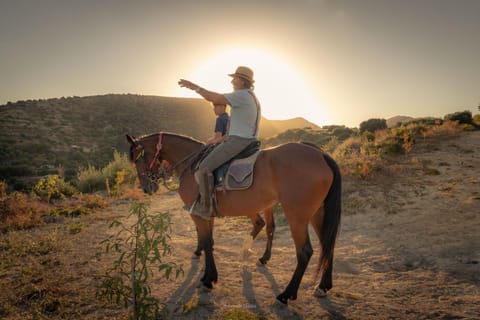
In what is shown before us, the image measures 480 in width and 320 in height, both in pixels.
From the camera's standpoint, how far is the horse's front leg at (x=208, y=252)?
4.38 m

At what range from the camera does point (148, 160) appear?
523cm

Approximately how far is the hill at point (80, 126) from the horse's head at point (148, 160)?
14792 mm

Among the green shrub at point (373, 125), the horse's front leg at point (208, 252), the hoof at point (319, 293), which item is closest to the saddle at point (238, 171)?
the horse's front leg at point (208, 252)

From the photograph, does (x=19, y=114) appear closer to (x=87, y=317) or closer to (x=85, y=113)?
(x=85, y=113)

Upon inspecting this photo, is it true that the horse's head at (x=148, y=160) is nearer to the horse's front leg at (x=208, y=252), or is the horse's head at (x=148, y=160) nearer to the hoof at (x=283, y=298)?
the horse's front leg at (x=208, y=252)

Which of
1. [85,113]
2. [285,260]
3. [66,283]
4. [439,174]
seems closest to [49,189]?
[66,283]

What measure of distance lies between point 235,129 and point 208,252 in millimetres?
2010

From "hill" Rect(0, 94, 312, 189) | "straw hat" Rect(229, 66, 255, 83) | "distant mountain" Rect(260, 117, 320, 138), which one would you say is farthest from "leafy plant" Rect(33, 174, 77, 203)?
"distant mountain" Rect(260, 117, 320, 138)

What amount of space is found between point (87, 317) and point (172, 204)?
806cm

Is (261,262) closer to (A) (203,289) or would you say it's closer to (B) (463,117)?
(A) (203,289)

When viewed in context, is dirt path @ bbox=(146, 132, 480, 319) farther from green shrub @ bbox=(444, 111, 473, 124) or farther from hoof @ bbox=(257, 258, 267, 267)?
green shrub @ bbox=(444, 111, 473, 124)

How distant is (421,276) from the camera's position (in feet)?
14.5

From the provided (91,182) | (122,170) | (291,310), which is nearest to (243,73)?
(291,310)

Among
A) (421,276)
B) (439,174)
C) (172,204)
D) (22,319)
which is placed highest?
(439,174)
